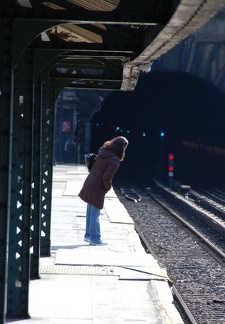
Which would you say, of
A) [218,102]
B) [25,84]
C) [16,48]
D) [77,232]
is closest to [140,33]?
[25,84]

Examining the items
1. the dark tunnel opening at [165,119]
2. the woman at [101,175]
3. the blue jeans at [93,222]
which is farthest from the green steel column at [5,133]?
the dark tunnel opening at [165,119]

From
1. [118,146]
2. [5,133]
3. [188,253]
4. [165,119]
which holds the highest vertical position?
[5,133]

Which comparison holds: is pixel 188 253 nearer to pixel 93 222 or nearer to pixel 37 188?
pixel 93 222

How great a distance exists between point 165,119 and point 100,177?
40986 mm

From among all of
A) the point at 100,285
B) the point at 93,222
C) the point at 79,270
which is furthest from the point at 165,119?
the point at 100,285

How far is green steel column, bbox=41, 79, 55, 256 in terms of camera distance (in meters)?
12.6

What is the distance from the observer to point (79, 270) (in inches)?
452

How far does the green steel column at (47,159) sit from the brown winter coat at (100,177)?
2.24ft

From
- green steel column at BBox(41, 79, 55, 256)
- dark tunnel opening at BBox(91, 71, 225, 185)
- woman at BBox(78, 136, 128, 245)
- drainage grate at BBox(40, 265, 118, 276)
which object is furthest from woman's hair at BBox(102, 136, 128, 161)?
dark tunnel opening at BBox(91, 71, 225, 185)

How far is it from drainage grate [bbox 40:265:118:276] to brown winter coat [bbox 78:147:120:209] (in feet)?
5.30

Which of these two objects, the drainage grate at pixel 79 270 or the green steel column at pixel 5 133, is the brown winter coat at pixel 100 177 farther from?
the green steel column at pixel 5 133

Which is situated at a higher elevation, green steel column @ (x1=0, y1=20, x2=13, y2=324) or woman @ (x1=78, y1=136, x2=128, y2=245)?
green steel column @ (x1=0, y1=20, x2=13, y2=324)

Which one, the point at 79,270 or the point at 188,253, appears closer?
the point at 79,270

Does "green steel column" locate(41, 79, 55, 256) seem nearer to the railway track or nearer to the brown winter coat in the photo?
the brown winter coat
